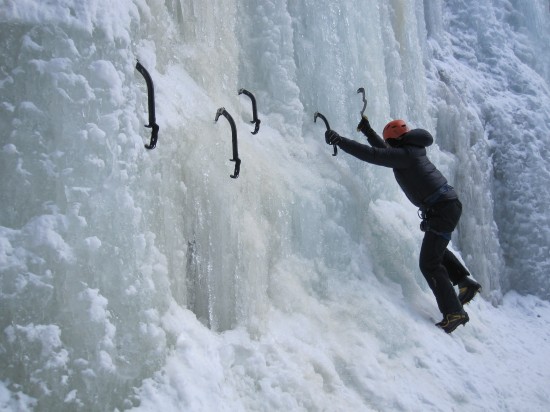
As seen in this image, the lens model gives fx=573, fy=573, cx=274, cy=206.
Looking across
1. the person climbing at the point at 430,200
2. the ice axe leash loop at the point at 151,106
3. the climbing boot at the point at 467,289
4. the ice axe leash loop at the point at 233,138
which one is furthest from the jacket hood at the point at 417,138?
the ice axe leash loop at the point at 151,106

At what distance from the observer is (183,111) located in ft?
10.4

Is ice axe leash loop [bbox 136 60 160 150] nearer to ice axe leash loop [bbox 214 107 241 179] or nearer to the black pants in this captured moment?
ice axe leash loop [bbox 214 107 241 179]

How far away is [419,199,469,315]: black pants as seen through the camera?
4.63 metres

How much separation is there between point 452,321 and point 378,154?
154 centimetres

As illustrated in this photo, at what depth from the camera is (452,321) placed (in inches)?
185

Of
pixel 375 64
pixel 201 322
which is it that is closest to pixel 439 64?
pixel 375 64

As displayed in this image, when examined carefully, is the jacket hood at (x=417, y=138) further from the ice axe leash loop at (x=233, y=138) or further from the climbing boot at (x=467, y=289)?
the ice axe leash loop at (x=233, y=138)

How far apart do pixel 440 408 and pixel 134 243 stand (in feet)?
7.70

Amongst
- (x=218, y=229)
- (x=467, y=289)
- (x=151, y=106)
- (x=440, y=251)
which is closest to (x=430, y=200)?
(x=440, y=251)

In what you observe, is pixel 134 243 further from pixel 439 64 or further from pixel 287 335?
pixel 439 64

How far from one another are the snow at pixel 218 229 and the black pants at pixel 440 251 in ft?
0.88

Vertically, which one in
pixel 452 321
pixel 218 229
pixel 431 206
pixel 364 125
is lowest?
pixel 452 321

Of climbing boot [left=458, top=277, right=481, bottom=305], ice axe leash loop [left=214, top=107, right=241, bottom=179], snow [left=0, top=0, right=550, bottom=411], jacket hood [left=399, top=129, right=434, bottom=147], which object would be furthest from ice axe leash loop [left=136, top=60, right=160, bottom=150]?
climbing boot [left=458, top=277, right=481, bottom=305]

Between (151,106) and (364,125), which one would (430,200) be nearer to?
(364,125)
